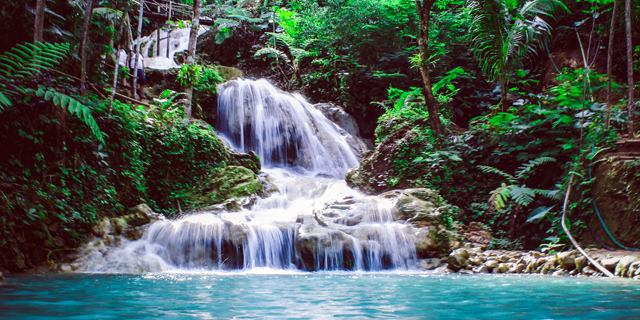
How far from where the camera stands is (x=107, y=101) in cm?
742

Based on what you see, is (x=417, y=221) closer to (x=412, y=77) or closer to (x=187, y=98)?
(x=187, y=98)

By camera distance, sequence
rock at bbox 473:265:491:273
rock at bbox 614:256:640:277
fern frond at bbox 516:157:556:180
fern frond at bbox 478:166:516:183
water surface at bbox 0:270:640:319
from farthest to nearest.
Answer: fern frond at bbox 478:166:516:183, fern frond at bbox 516:157:556:180, rock at bbox 473:265:491:273, rock at bbox 614:256:640:277, water surface at bbox 0:270:640:319

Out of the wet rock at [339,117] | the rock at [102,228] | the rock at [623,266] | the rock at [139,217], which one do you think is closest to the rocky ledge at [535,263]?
the rock at [623,266]

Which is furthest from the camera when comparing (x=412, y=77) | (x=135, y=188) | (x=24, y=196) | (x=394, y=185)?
(x=412, y=77)

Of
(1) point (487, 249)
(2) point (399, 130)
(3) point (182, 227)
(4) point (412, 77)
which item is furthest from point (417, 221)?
(4) point (412, 77)

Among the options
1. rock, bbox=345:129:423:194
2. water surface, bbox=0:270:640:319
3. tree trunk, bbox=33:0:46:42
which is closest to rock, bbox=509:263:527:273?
water surface, bbox=0:270:640:319

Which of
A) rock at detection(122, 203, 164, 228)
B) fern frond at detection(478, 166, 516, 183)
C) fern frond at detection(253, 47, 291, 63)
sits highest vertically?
fern frond at detection(253, 47, 291, 63)

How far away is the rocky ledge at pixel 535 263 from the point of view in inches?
214

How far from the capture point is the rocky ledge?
Result: 543 centimetres

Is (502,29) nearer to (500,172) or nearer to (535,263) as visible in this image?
(500,172)

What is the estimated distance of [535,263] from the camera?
21.1 ft

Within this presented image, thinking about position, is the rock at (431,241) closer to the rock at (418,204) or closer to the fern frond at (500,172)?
the rock at (418,204)

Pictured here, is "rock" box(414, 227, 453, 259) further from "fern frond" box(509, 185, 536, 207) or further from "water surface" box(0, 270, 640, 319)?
"water surface" box(0, 270, 640, 319)

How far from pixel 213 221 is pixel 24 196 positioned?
2.96 metres
